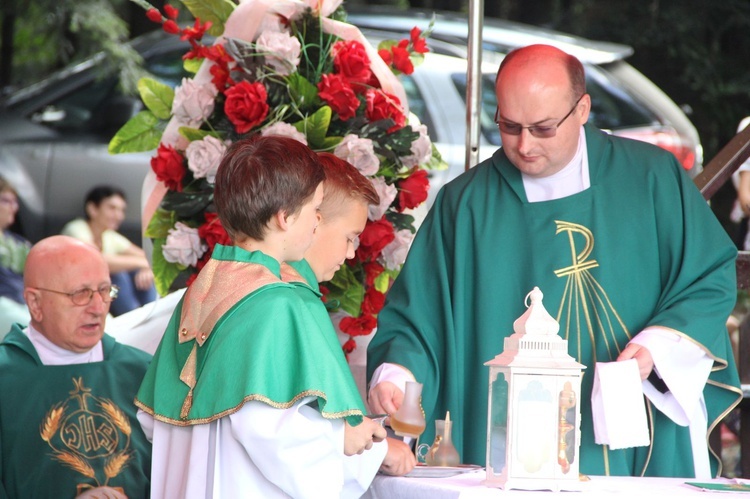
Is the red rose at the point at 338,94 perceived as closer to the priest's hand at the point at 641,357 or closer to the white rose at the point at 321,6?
the white rose at the point at 321,6

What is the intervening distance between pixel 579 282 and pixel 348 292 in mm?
947

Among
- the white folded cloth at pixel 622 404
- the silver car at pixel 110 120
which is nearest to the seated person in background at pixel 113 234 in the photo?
the silver car at pixel 110 120

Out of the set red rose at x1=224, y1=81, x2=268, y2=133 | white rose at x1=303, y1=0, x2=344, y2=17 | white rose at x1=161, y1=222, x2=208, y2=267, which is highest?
white rose at x1=303, y1=0, x2=344, y2=17

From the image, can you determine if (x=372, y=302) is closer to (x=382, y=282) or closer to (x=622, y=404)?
(x=382, y=282)

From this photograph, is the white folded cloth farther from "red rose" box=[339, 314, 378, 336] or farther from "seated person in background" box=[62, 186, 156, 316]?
"seated person in background" box=[62, 186, 156, 316]

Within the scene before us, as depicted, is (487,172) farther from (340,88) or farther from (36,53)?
(36,53)

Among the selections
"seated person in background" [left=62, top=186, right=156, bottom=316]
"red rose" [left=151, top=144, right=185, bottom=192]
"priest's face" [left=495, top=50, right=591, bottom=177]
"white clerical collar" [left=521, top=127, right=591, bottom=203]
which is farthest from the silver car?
"priest's face" [left=495, top=50, right=591, bottom=177]

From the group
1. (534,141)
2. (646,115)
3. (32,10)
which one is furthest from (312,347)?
(32,10)

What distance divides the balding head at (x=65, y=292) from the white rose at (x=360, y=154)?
3.84 feet

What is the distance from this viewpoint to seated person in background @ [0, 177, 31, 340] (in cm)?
620

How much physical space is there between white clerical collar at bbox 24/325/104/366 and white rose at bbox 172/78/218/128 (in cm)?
103

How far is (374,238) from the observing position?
419 centimetres

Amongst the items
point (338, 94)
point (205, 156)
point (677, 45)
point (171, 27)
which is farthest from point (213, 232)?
point (677, 45)

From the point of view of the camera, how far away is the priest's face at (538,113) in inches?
142
